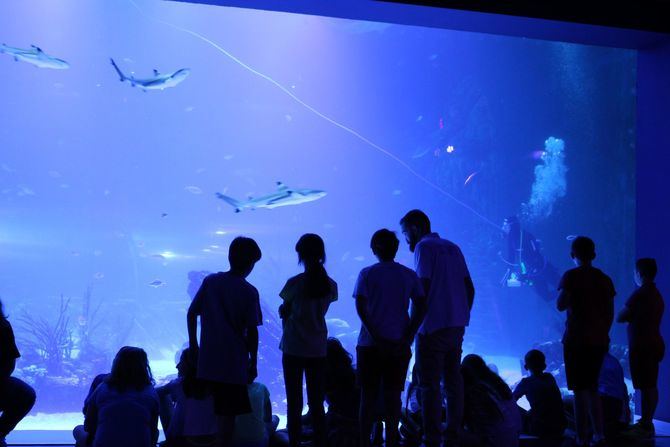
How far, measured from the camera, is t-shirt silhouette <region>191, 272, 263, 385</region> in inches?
105

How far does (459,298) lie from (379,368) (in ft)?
2.00

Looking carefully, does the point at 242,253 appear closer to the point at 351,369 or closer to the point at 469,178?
the point at 351,369

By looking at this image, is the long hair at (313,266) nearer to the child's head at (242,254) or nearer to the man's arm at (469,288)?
the child's head at (242,254)


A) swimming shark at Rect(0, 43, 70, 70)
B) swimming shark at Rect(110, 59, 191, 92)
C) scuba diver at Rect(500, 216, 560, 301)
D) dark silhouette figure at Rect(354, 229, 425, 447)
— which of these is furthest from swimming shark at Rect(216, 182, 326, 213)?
scuba diver at Rect(500, 216, 560, 301)

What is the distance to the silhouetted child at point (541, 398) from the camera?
148 inches

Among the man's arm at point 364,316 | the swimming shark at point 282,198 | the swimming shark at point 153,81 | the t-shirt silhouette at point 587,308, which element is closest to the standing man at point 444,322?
the man's arm at point 364,316

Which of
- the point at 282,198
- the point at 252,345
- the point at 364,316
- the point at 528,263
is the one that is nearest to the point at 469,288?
the point at 364,316

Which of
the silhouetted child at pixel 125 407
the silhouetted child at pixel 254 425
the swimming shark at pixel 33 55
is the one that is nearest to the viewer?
the silhouetted child at pixel 125 407

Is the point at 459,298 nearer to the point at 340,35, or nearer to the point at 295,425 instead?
the point at 295,425

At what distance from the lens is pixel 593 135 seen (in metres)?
24.9

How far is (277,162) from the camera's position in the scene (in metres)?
42.2

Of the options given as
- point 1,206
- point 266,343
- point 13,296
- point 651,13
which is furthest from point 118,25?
point 651,13

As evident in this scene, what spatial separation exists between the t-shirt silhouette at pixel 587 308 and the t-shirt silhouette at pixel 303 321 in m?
1.49

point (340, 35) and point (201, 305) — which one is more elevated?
point (340, 35)
